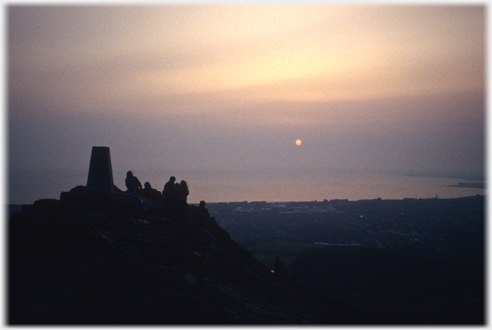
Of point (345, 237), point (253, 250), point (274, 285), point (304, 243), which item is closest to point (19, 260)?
point (274, 285)

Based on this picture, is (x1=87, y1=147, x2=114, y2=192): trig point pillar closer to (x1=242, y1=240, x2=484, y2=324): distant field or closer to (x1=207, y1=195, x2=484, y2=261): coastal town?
(x1=242, y1=240, x2=484, y2=324): distant field

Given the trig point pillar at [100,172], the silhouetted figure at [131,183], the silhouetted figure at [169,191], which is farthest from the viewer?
the silhouetted figure at [169,191]

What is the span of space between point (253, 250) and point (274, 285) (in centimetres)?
3013

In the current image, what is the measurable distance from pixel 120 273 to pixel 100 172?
6.35 metres

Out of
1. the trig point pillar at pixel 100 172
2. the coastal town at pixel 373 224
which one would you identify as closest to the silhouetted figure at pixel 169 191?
the trig point pillar at pixel 100 172

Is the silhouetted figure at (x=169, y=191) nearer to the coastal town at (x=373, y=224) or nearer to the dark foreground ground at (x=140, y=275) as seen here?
the dark foreground ground at (x=140, y=275)

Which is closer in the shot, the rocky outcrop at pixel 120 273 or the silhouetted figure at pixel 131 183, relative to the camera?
the rocky outcrop at pixel 120 273

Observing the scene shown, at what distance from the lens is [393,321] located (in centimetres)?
1675

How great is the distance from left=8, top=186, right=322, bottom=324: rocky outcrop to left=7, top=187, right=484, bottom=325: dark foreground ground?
0.09 ft

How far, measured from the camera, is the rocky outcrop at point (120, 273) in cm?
877

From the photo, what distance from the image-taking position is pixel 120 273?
10422 millimetres

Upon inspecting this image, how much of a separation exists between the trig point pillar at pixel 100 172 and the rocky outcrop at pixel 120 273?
0.62 metres

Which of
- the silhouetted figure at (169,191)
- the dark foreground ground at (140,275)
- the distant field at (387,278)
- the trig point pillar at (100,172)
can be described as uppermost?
the trig point pillar at (100,172)

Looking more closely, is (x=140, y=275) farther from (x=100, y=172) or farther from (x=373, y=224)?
(x=373, y=224)
